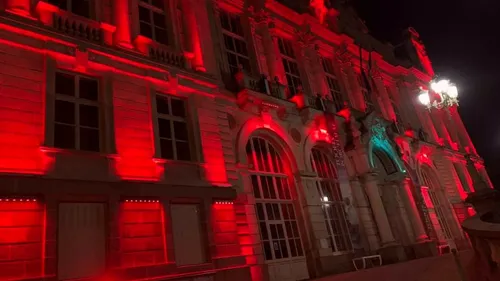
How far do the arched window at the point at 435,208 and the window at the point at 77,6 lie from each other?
59.1ft

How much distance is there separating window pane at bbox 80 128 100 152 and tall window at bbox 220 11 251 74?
7.23 metres

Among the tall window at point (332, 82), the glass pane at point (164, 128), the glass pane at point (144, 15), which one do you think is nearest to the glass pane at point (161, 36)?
the glass pane at point (144, 15)

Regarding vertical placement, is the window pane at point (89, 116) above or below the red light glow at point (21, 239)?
above

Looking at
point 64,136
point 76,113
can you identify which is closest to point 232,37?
point 76,113

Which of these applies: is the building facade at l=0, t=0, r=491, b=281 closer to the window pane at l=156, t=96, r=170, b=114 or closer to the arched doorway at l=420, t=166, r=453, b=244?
the window pane at l=156, t=96, r=170, b=114

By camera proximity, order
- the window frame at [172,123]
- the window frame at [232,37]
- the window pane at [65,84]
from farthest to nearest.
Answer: the window frame at [232,37]
the window frame at [172,123]
the window pane at [65,84]

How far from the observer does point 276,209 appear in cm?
1343

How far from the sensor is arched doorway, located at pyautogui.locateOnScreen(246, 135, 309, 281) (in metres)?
12.4

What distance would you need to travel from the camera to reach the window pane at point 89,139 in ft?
30.0

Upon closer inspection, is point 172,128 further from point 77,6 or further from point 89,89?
point 77,6

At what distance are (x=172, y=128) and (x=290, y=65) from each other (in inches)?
365

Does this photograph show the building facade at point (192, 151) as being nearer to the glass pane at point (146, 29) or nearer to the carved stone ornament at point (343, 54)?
the glass pane at point (146, 29)

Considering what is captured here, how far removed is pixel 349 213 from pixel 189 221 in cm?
768

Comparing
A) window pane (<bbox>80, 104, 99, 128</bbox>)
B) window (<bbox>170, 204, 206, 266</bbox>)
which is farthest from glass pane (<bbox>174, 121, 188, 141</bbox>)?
window pane (<bbox>80, 104, 99, 128</bbox>)
